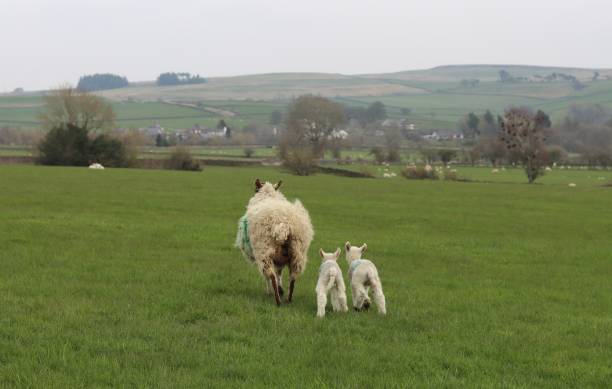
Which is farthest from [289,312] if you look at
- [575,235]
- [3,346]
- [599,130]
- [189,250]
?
[599,130]

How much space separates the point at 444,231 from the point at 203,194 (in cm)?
1808

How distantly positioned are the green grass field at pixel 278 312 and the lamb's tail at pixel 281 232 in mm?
1186

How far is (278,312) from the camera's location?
36.3 feet

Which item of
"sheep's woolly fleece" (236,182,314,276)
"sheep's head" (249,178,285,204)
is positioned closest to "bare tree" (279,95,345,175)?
"sheep's head" (249,178,285,204)

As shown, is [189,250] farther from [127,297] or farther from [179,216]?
[179,216]

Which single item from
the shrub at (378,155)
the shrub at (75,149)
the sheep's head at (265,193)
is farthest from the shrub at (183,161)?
the sheep's head at (265,193)

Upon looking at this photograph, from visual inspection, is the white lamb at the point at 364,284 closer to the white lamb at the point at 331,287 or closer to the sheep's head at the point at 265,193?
the white lamb at the point at 331,287

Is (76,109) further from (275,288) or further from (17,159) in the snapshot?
(275,288)

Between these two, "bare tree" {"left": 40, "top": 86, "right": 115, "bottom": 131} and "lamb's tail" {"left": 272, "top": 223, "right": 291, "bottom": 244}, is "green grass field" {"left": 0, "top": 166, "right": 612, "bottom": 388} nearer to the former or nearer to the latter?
"lamb's tail" {"left": 272, "top": 223, "right": 291, "bottom": 244}

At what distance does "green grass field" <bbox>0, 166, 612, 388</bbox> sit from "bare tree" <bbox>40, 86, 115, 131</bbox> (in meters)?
68.9

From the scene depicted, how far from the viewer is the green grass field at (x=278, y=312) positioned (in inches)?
315

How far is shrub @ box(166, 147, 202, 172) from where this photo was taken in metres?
81.2

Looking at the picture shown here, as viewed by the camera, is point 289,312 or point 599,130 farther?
point 599,130

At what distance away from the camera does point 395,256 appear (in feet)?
66.9
